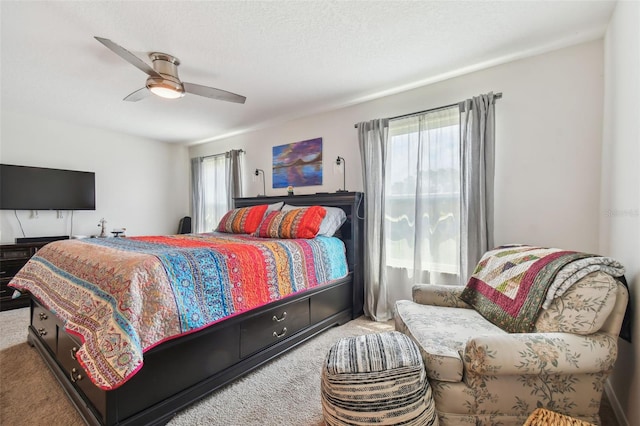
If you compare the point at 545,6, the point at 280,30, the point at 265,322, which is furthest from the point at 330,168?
the point at 545,6

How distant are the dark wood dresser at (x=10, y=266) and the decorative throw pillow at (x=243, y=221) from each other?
7.78 ft

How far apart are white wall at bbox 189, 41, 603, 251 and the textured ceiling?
0.15 m

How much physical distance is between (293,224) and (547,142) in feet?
7.36

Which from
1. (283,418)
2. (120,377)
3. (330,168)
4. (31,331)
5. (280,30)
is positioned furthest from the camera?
(330,168)

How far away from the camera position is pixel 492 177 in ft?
7.66

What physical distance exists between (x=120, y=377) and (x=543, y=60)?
3.45m

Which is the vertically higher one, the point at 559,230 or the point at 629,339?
the point at 559,230

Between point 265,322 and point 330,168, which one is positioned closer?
point 265,322

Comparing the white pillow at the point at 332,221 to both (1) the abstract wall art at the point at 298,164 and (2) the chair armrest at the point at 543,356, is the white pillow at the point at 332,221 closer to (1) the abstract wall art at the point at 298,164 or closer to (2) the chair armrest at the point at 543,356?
(1) the abstract wall art at the point at 298,164

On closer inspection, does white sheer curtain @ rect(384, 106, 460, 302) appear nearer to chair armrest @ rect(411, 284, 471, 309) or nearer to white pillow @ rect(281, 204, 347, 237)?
white pillow @ rect(281, 204, 347, 237)

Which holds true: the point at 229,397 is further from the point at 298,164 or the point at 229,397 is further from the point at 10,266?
the point at 10,266

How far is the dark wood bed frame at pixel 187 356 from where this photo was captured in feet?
4.51

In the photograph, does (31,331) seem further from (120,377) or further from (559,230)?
(559,230)

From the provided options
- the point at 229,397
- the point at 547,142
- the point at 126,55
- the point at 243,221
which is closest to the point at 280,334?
the point at 229,397
